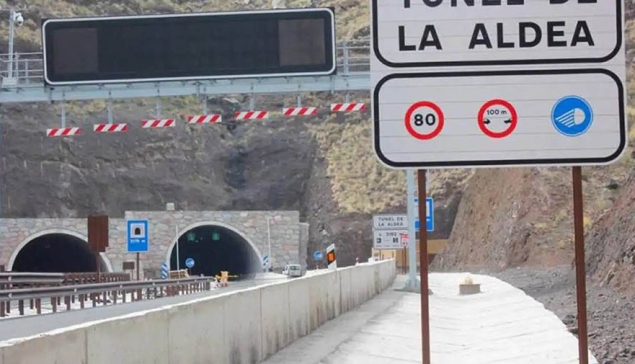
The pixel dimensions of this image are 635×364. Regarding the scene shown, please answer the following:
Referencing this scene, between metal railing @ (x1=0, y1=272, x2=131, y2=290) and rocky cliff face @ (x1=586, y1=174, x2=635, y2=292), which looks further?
metal railing @ (x1=0, y1=272, x2=131, y2=290)

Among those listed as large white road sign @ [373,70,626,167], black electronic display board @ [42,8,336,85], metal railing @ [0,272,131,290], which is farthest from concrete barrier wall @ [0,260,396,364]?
metal railing @ [0,272,131,290]

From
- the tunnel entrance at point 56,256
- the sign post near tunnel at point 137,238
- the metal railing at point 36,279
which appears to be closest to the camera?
the metal railing at point 36,279

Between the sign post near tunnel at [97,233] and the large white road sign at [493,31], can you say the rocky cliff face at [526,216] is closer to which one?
the sign post near tunnel at [97,233]

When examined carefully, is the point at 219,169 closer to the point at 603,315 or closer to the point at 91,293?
the point at 91,293

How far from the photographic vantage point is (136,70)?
31594mm

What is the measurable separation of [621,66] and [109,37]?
26.1m

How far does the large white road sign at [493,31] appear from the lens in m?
5.59

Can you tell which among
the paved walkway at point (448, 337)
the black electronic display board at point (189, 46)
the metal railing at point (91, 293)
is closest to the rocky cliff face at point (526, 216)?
the metal railing at point (91, 293)

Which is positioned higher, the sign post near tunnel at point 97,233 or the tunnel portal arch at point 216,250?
the sign post near tunnel at point 97,233

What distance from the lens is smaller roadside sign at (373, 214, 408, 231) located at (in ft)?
122

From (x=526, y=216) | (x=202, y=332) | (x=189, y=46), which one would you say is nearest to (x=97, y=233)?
(x=189, y=46)

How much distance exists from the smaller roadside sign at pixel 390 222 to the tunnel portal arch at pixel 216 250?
35028 millimetres

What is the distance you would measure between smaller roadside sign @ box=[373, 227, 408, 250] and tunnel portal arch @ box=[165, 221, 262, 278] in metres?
35.2

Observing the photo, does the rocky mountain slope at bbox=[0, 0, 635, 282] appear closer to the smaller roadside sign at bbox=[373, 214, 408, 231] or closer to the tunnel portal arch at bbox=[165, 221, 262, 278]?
the tunnel portal arch at bbox=[165, 221, 262, 278]
